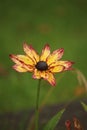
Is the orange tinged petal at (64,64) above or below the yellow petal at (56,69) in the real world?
above

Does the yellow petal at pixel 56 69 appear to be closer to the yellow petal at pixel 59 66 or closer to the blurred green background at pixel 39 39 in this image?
the yellow petal at pixel 59 66

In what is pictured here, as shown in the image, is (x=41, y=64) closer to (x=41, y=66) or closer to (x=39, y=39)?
(x=41, y=66)

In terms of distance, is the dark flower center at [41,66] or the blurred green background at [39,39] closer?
the dark flower center at [41,66]

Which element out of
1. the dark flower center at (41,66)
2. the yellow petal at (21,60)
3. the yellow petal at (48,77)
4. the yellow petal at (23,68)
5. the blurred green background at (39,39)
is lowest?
the yellow petal at (48,77)

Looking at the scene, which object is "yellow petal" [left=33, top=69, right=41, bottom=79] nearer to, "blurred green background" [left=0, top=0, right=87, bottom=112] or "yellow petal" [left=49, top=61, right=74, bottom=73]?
"yellow petal" [left=49, top=61, right=74, bottom=73]

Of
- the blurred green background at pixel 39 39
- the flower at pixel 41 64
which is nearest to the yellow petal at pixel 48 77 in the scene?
the flower at pixel 41 64

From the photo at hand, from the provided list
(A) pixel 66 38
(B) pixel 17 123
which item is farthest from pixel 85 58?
(B) pixel 17 123
